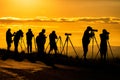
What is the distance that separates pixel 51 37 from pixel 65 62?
15.4 ft

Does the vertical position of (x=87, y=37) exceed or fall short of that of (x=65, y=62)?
it exceeds it

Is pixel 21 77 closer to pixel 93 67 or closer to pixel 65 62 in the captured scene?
pixel 93 67

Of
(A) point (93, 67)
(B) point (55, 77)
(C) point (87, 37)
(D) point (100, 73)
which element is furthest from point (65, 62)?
(B) point (55, 77)

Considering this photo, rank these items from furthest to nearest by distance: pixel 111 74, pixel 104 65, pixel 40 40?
1. pixel 40 40
2. pixel 104 65
3. pixel 111 74

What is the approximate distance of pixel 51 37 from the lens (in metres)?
35.0

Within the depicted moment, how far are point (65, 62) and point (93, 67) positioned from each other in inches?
201

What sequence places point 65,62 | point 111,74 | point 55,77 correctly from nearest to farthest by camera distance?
point 55,77 → point 111,74 → point 65,62

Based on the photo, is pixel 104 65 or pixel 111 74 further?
pixel 104 65

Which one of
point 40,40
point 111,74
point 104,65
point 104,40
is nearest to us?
point 111,74

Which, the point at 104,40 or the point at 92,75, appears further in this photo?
the point at 104,40

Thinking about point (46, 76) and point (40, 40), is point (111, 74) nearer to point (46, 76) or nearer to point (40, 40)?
point (46, 76)

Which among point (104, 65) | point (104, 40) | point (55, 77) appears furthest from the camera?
point (104, 40)

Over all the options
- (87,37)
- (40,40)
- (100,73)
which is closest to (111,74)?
(100,73)

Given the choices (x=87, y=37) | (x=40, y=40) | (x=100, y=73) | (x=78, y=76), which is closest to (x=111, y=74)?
(x=100, y=73)
